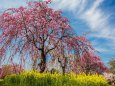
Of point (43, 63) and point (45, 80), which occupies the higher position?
point (43, 63)

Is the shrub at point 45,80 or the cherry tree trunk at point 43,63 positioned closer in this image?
the shrub at point 45,80

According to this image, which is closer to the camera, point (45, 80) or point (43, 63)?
point (45, 80)

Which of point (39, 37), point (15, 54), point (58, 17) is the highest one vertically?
point (58, 17)

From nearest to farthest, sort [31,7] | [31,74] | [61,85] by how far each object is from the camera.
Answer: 1. [61,85]
2. [31,74]
3. [31,7]

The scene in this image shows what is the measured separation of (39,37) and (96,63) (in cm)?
1491

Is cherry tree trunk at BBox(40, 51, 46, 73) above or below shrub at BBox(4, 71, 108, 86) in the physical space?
above

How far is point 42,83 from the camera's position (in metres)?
13.8

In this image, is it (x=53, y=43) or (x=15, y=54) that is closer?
(x=15, y=54)

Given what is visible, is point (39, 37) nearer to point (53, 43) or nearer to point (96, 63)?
point (53, 43)

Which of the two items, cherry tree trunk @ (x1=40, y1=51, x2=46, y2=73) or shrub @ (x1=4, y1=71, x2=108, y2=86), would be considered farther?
cherry tree trunk @ (x1=40, y1=51, x2=46, y2=73)

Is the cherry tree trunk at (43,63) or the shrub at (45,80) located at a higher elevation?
the cherry tree trunk at (43,63)

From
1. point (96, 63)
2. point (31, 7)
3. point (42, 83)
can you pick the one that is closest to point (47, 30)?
point (31, 7)

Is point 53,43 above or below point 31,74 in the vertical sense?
above

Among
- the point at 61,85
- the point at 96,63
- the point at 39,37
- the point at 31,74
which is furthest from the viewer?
the point at 96,63
